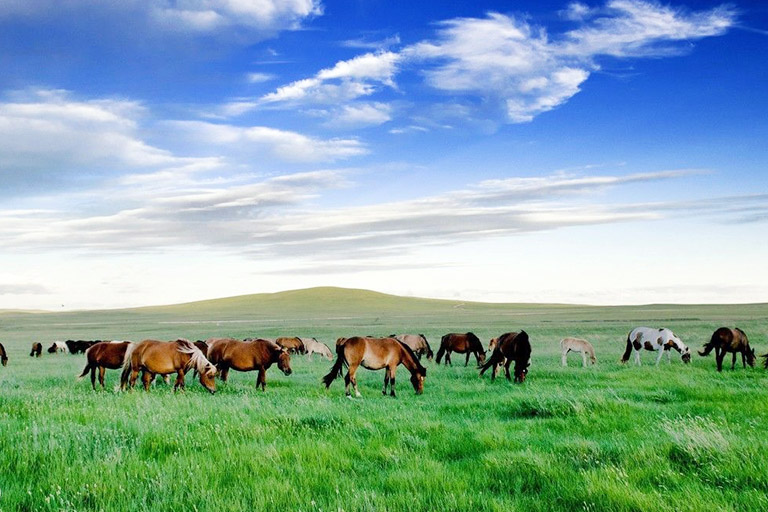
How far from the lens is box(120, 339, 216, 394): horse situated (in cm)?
1519

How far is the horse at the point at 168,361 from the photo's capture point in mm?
15188

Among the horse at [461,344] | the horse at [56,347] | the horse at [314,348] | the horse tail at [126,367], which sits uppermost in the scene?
the horse tail at [126,367]

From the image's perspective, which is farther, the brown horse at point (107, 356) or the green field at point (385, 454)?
the brown horse at point (107, 356)

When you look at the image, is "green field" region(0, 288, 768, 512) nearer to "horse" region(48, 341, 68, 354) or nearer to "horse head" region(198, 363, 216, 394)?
"horse head" region(198, 363, 216, 394)

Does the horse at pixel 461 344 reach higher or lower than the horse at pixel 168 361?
lower

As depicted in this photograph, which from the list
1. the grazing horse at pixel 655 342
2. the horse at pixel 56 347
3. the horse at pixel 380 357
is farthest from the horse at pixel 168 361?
the horse at pixel 56 347

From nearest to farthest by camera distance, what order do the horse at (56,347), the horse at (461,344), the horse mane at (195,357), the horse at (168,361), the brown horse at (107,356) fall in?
the horse at (168,361)
the horse mane at (195,357)
the brown horse at (107,356)
the horse at (461,344)
the horse at (56,347)

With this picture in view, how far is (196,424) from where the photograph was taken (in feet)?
30.8

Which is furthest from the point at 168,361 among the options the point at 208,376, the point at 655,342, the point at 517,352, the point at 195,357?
the point at 655,342

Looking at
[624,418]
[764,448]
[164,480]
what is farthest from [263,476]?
Result: [624,418]

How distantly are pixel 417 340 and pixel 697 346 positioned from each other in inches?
748

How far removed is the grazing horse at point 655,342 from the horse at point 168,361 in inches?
731

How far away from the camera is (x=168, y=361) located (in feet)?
50.3

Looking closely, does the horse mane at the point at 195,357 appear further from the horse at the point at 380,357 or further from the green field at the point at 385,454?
the horse at the point at 380,357
